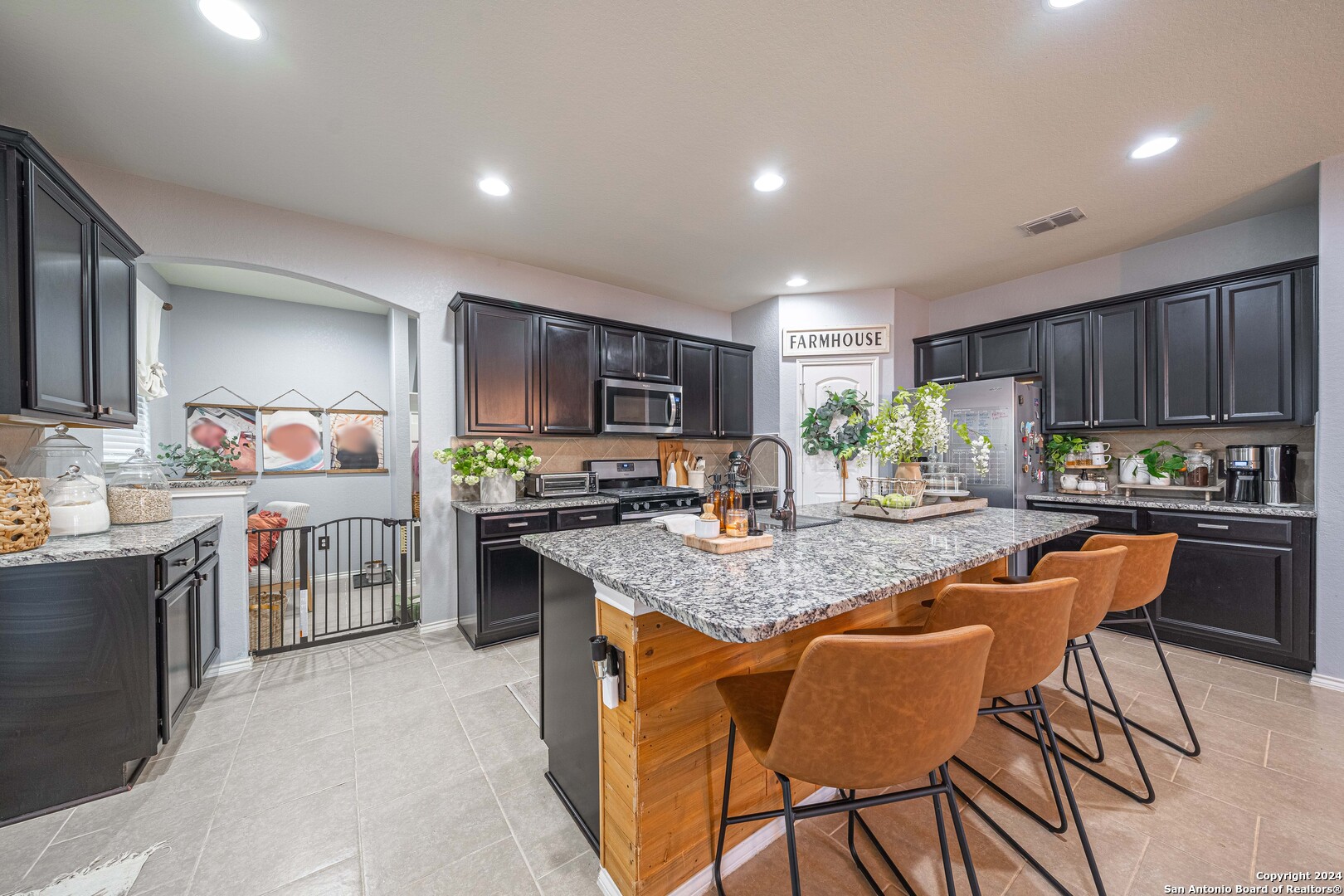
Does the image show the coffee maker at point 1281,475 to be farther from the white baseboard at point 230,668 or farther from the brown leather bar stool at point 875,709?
the white baseboard at point 230,668

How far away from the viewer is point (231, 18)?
5.37 ft

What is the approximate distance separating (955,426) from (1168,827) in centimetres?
152

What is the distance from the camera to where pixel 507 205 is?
9.63 feet

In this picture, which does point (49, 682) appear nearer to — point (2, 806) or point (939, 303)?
point (2, 806)

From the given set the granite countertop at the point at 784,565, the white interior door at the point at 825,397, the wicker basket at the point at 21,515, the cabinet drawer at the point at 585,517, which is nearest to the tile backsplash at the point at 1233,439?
the white interior door at the point at 825,397

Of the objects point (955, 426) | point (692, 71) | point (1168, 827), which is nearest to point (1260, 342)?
point (955, 426)

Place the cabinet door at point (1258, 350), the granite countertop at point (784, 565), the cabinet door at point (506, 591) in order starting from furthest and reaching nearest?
1. the cabinet door at point (506, 591)
2. the cabinet door at point (1258, 350)
3. the granite countertop at point (784, 565)

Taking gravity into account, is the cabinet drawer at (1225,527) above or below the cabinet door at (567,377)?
below

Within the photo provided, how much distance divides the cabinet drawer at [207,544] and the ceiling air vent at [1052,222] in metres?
5.13

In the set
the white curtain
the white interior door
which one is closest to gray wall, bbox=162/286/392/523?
the white curtain

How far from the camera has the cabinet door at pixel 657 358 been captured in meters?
4.21

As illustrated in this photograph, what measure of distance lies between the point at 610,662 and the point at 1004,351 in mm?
4392

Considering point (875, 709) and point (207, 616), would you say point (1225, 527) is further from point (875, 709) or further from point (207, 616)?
point (207, 616)

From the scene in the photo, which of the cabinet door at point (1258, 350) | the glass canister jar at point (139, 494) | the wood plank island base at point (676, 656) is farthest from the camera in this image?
the cabinet door at point (1258, 350)
